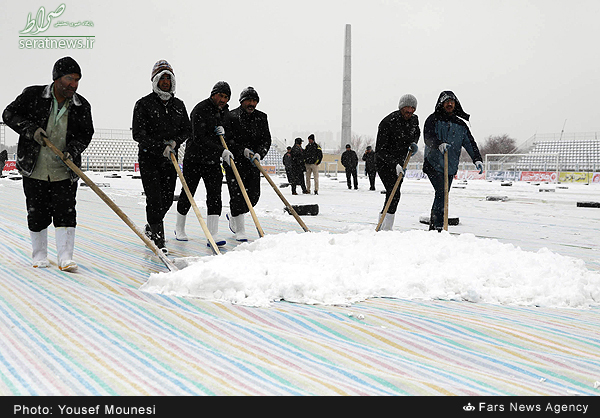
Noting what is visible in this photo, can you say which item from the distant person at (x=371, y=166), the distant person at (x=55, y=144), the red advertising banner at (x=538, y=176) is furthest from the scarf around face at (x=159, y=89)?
the red advertising banner at (x=538, y=176)

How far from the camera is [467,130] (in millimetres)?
5266

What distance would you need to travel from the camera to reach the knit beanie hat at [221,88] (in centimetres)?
478

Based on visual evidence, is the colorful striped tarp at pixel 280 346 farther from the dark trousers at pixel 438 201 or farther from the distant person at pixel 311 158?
the distant person at pixel 311 158

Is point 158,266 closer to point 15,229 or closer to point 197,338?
point 197,338

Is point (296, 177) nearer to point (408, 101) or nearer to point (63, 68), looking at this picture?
point (408, 101)

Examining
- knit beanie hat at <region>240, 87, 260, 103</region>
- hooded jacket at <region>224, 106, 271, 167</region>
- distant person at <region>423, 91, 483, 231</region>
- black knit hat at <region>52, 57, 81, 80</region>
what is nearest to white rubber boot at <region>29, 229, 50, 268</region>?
black knit hat at <region>52, 57, 81, 80</region>

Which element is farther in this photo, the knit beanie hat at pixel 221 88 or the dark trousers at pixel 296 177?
the dark trousers at pixel 296 177

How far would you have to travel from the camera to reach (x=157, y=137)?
14.1 ft

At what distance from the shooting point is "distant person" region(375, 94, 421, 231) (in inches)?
207

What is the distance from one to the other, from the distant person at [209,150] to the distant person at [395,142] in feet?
5.36

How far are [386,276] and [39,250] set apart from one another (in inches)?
88.7

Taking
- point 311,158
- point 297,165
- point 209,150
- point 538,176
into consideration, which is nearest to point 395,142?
point 209,150

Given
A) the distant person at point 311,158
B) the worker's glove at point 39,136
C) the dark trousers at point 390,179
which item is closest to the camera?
the worker's glove at point 39,136

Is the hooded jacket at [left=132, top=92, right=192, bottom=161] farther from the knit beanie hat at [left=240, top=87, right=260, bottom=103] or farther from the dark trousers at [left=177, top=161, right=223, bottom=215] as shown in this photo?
the knit beanie hat at [left=240, top=87, right=260, bottom=103]
